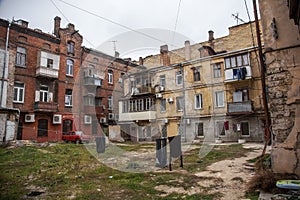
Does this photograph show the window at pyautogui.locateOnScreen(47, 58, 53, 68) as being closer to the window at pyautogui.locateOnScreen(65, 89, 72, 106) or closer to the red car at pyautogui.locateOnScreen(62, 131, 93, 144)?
the window at pyautogui.locateOnScreen(65, 89, 72, 106)

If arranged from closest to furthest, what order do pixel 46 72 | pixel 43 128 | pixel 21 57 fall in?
1. pixel 21 57
2. pixel 43 128
3. pixel 46 72

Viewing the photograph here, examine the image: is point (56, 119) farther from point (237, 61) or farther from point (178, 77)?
point (237, 61)

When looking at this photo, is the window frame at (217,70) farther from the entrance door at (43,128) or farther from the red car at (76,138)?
the entrance door at (43,128)

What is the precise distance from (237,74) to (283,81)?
12.6m

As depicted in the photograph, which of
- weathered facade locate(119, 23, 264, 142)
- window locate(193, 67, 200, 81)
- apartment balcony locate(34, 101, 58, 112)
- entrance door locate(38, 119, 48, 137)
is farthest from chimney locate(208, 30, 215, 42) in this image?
entrance door locate(38, 119, 48, 137)

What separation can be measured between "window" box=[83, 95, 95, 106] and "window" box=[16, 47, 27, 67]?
632 centimetres

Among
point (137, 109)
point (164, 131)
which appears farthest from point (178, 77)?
point (164, 131)

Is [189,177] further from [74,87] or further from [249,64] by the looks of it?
[74,87]

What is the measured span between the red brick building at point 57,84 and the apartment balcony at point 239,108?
41.6 ft

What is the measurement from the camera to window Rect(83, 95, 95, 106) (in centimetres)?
2155

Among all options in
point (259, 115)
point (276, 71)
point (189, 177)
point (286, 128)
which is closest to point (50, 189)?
point (189, 177)

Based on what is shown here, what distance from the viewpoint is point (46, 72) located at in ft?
58.6

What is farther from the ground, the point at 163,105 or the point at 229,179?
the point at 163,105

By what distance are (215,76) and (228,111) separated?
3.49 m
